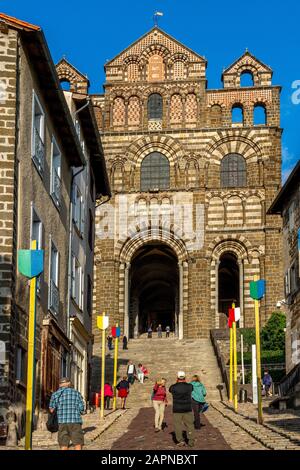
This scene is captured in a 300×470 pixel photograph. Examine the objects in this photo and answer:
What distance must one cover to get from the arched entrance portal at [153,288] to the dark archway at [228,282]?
2.94 metres

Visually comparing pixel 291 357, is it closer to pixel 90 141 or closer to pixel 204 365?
pixel 204 365

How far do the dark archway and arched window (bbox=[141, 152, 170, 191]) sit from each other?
5895 mm

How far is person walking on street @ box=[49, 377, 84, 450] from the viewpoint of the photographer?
583 inches

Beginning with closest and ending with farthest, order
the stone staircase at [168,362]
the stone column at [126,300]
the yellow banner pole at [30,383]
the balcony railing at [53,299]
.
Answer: the yellow banner pole at [30,383] < the balcony railing at [53,299] < the stone staircase at [168,362] < the stone column at [126,300]

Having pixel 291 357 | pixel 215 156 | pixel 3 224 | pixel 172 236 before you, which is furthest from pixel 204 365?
pixel 3 224

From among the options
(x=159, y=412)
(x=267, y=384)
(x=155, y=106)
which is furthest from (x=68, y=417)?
(x=155, y=106)

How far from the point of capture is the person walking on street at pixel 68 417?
14.8m

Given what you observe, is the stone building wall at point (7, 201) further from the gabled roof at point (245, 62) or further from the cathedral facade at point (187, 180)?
the gabled roof at point (245, 62)

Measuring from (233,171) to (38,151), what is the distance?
34426mm

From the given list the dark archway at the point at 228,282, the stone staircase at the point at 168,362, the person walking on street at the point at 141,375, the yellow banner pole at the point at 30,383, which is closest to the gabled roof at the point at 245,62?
the dark archway at the point at 228,282

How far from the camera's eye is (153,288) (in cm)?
7025

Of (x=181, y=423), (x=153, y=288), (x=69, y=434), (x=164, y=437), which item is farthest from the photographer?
(x=153, y=288)

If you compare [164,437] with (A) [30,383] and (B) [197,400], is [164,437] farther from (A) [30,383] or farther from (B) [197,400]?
(A) [30,383]

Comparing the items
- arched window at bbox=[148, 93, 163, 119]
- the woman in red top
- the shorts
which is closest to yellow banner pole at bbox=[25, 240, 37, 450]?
the shorts
